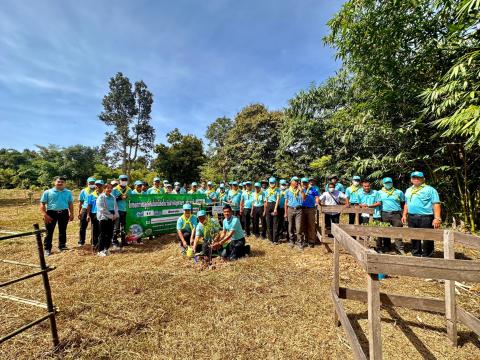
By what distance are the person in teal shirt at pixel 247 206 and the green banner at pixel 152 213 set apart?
168 cm

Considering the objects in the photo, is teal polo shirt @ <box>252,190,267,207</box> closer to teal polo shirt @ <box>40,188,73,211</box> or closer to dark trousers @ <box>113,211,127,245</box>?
dark trousers @ <box>113,211,127,245</box>

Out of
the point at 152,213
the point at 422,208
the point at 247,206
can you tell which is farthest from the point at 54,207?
the point at 422,208

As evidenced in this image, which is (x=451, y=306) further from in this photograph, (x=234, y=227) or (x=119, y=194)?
(x=119, y=194)

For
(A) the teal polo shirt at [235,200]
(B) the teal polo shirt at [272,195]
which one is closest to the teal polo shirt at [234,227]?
(B) the teal polo shirt at [272,195]

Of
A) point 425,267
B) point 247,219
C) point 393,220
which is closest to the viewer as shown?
point 425,267

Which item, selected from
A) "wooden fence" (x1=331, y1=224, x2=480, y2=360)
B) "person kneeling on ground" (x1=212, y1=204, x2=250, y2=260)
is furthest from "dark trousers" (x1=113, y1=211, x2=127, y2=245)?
"wooden fence" (x1=331, y1=224, x2=480, y2=360)

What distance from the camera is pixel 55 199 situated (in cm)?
669

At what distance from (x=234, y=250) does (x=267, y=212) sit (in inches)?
90.5

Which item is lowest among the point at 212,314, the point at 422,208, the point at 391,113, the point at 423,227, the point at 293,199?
the point at 212,314

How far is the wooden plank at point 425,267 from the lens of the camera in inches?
75.9

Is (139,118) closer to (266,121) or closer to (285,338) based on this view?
(266,121)

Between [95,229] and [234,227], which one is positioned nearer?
[234,227]

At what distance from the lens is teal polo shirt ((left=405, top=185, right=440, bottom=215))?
5.09 meters

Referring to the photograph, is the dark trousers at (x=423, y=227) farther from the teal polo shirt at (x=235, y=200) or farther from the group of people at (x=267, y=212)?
the teal polo shirt at (x=235, y=200)
